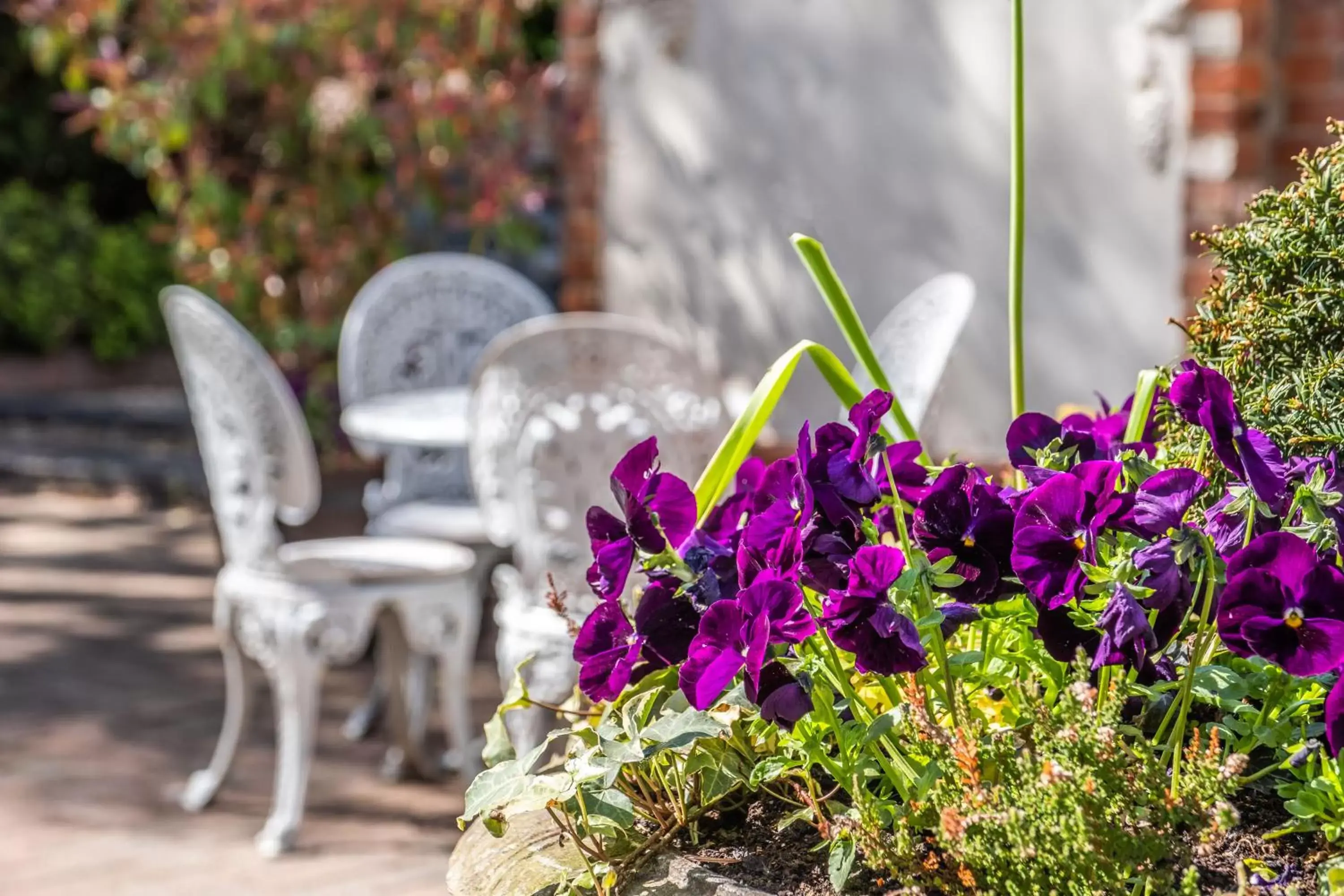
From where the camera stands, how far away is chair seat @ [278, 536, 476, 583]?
3574mm

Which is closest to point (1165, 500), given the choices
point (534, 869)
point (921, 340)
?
point (534, 869)

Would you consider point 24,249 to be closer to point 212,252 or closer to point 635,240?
point 212,252

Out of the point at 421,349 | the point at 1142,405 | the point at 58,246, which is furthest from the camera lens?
the point at 58,246

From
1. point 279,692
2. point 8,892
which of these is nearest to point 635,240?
point 279,692

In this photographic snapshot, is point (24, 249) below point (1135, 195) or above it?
below

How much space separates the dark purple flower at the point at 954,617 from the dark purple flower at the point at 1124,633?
94mm

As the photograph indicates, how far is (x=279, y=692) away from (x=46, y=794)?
725 millimetres

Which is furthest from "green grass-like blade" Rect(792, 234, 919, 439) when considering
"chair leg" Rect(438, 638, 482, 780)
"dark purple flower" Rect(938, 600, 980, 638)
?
"chair leg" Rect(438, 638, 482, 780)

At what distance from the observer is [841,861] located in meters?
1.04

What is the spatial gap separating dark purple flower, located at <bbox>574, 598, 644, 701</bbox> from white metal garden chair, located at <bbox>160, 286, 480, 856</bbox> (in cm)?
235

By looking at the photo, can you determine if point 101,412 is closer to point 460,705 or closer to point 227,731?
point 227,731

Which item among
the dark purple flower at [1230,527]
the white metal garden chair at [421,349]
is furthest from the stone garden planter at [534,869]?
the white metal garden chair at [421,349]

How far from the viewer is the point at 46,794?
379cm

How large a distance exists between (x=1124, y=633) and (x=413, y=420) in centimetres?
297
